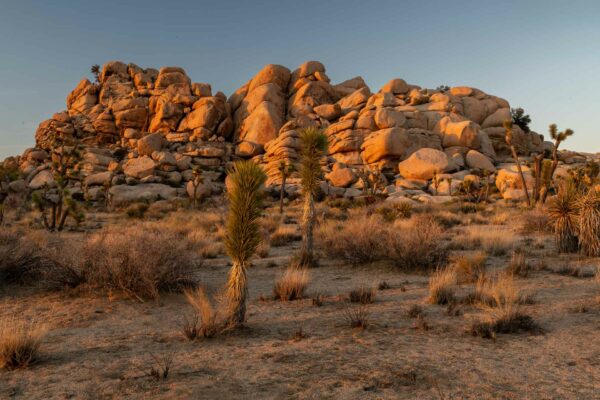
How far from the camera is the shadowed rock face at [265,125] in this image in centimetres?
4891

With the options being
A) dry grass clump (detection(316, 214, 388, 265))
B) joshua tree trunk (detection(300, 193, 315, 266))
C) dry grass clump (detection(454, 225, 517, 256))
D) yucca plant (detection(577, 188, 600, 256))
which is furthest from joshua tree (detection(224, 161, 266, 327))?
dry grass clump (detection(454, 225, 517, 256))

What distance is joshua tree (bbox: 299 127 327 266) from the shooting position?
40.1 feet

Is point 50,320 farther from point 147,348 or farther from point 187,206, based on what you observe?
point 187,206

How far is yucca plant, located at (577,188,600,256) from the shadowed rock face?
33.6 m

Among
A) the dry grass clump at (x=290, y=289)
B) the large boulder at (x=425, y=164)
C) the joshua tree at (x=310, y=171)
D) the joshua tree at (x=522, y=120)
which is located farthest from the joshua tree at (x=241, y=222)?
the joshua tree at (x=522, y=120)

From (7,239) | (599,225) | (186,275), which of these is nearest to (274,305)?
(186,275)

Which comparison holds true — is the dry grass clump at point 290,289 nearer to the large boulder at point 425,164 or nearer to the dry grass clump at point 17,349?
the dry grass clump at point 17,349

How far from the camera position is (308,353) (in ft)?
17.4

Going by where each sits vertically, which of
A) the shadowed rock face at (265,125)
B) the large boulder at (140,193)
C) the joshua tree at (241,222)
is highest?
the shadowed rock face at (265,125)

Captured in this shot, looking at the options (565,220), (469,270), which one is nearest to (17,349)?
(469,270)

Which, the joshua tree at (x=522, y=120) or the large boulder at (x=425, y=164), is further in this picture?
the joshua tree at (x=522, y=120)

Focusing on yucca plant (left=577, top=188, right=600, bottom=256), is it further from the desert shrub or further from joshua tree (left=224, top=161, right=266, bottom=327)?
joshua tree (left=224, top=161, right=266, bottom=327)

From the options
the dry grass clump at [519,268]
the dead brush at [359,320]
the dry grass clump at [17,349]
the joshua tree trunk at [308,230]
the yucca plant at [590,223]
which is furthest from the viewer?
the joshua tree trunk at [308,230]

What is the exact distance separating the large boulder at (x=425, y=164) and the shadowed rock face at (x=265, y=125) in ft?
0.52
